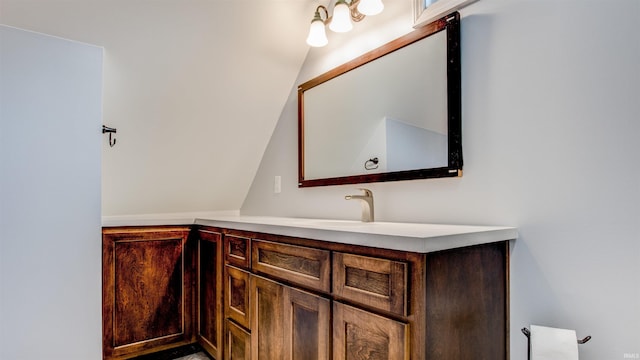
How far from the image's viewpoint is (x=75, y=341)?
1.73m

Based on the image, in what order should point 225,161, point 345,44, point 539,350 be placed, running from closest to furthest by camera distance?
point 539,350, point 345,44, point 225,161

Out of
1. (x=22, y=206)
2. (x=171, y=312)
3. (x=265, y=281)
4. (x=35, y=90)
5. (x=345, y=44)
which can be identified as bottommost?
(x=171, y=312)

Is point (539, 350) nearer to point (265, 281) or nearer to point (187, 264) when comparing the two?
point (265, 281)

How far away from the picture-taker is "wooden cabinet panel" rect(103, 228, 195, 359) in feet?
6.68

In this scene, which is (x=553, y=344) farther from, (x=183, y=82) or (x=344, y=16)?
(x=183, y=82)

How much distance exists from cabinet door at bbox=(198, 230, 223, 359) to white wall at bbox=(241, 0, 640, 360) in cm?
119

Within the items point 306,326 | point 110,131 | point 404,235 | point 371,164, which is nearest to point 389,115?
point 371,164

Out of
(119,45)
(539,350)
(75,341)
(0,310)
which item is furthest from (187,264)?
(539,350)

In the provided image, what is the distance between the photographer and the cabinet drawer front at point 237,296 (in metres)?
1.71

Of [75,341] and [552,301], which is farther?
[75,341]

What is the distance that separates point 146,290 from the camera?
7.07ft

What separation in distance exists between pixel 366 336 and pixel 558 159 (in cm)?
85

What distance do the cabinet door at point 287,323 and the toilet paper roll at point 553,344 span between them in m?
0.64

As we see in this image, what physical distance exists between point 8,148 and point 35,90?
29 cm
